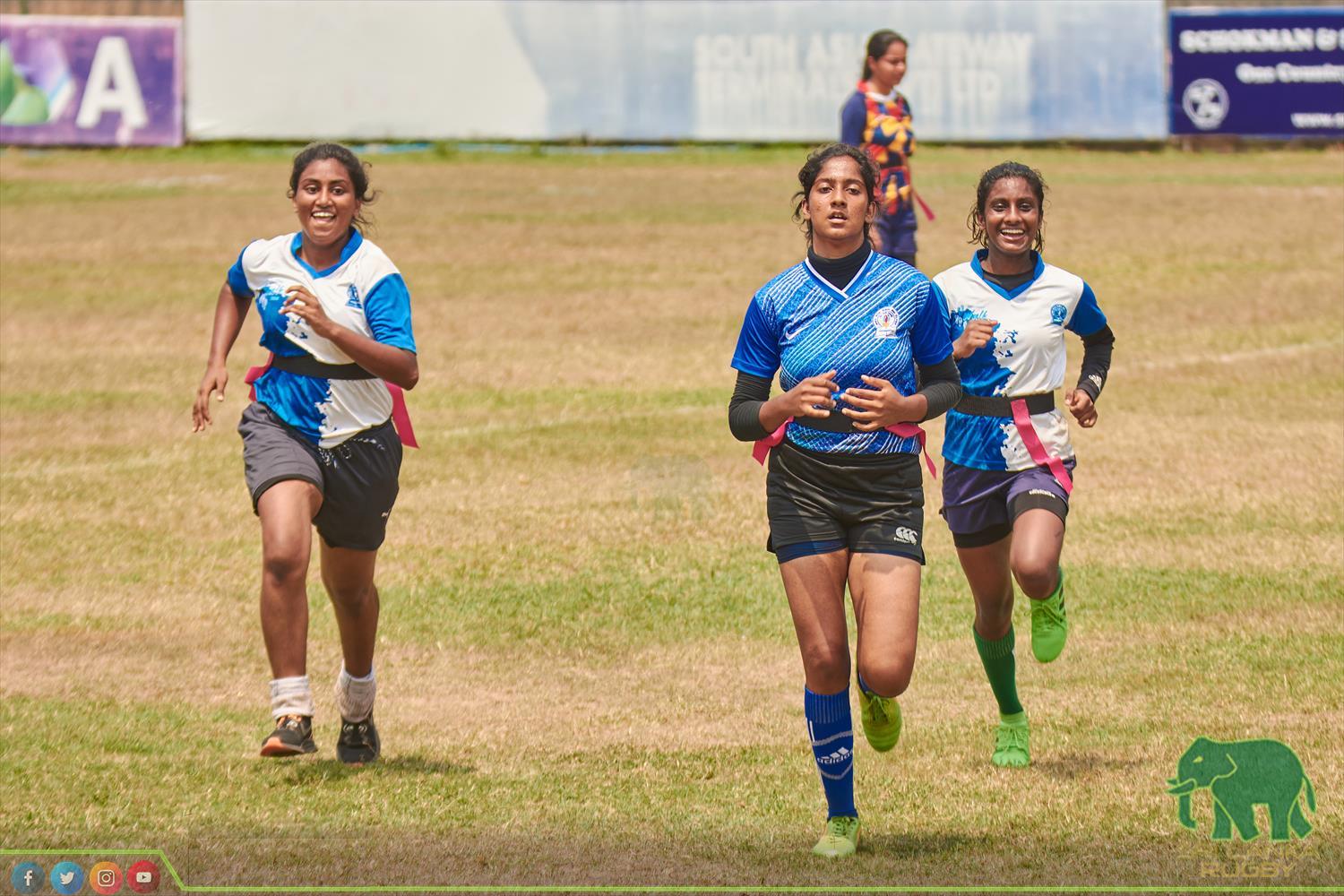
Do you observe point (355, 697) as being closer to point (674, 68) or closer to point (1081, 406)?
point (1081, 406)

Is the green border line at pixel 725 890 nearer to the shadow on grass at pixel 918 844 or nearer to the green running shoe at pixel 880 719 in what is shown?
the shadow on grass at pixel 918 844

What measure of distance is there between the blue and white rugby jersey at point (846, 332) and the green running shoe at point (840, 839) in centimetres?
129

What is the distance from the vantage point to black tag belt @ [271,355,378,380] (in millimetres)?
7785

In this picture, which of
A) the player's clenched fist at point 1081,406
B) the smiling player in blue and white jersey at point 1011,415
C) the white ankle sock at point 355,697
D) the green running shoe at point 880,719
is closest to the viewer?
the green running shoe at point 880,719

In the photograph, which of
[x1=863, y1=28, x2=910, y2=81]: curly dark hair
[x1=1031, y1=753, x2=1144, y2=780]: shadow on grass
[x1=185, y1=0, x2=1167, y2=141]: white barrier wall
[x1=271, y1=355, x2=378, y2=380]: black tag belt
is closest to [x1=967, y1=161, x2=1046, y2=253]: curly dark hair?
[x1=1031, y1=753, x2=1144, y2=780]: shadow on grass

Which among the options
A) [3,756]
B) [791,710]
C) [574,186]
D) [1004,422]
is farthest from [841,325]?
[574,186]

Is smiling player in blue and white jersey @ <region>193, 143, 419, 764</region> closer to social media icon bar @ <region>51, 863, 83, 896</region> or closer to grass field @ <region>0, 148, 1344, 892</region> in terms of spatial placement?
grass field @ <region>0, 148, 1344, 892</region>

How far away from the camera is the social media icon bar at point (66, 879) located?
6.22 metres

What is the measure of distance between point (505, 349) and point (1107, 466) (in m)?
6.16

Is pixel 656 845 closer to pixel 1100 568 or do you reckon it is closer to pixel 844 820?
pixel 844 820

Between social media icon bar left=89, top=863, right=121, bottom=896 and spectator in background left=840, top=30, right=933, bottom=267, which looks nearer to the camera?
social media icon bar left=89, top=863, right=121, bottom=896

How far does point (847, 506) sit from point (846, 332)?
0.60 metres

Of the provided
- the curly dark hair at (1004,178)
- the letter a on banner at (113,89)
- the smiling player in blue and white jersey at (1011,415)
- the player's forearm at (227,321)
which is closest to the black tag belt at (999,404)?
the smiling player in blue and white jersey at (1011,415)

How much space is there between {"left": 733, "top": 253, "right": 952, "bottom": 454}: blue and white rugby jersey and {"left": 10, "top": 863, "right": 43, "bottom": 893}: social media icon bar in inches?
115
